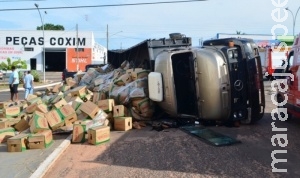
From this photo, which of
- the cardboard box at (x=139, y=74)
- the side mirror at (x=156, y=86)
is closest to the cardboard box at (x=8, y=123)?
the cardboard box at (x=139, y=74)

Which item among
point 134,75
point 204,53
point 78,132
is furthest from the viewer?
point 134,75

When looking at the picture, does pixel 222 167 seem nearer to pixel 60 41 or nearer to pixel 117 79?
pixel 117 79

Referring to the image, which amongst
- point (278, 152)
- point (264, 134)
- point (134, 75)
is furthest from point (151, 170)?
point (134, 75)

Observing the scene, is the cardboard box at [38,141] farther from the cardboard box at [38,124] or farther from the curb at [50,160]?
the cardboard box at [38,124]

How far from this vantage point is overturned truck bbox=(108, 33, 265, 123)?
8281 mm

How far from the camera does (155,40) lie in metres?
11.3

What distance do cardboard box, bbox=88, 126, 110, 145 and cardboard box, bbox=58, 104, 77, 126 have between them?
49.3 inches

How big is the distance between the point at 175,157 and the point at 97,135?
6.26 ft

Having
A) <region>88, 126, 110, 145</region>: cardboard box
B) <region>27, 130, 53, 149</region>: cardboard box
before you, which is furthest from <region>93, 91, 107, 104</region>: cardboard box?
<region>27, 130, 53, 149</region>: cardboard box

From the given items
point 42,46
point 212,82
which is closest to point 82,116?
point 212,82

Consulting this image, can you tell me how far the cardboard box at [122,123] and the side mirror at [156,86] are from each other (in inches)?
33.8

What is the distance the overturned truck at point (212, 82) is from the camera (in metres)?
8.28

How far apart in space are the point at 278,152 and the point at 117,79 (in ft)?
19.3

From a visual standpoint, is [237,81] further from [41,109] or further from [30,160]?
[41,109]
